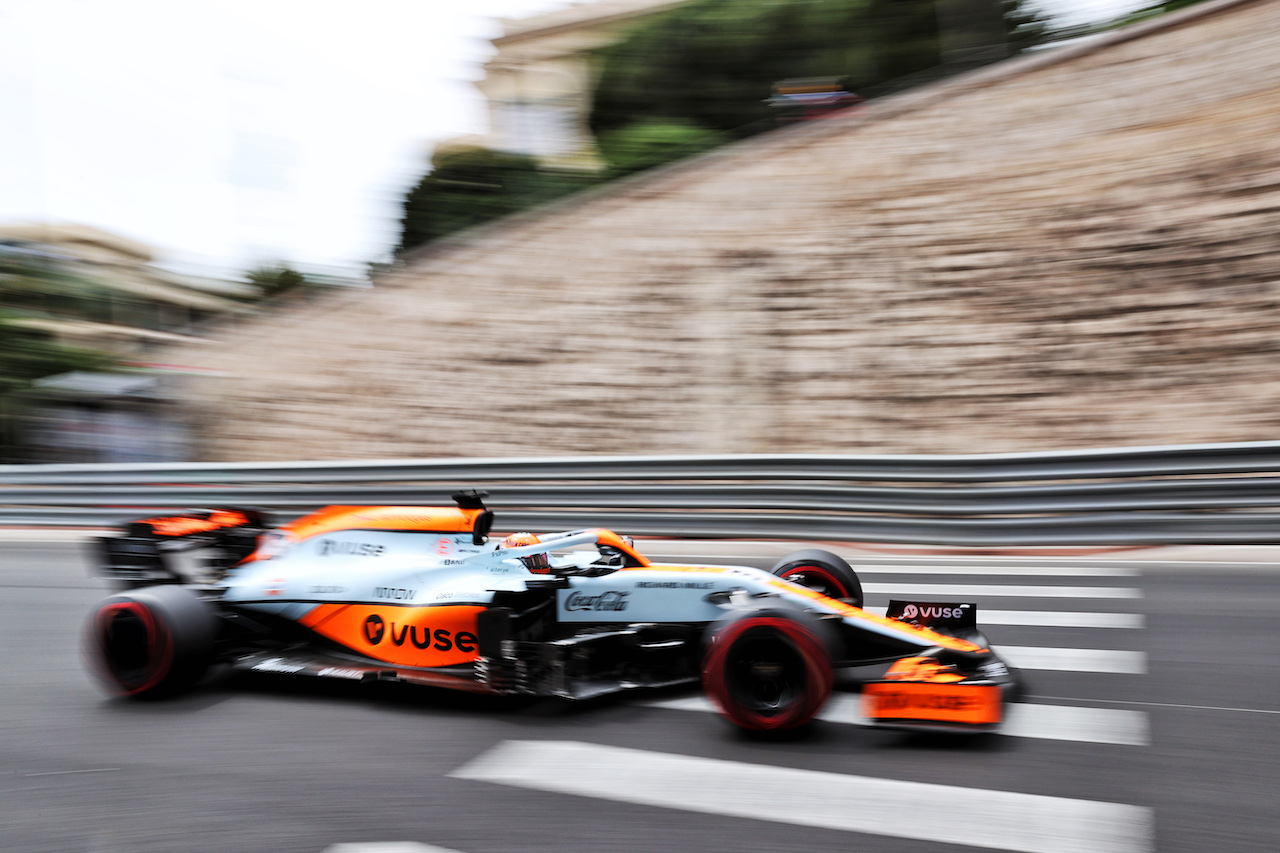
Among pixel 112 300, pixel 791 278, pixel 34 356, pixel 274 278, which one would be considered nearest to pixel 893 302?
pixel 791 278

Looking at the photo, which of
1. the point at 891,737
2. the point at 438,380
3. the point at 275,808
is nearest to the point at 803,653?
the point at 891,737

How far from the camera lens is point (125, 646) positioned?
525cm

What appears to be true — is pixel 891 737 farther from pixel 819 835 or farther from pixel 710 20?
pixel 710 20

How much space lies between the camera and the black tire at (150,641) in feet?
16.9

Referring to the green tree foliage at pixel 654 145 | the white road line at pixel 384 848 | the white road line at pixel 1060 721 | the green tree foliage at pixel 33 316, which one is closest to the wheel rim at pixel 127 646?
the white road line at pixel 384 848

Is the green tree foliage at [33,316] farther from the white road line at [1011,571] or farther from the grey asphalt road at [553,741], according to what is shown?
the white road line at [1011,571]

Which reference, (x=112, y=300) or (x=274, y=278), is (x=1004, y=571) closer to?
(x=274, y=278)

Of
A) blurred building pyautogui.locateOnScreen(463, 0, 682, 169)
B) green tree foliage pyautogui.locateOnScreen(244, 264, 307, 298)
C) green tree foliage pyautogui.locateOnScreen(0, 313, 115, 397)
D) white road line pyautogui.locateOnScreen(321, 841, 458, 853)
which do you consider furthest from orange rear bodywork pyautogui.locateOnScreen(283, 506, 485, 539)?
blurred building pyautogui.locateOnScreen(463, 0, 682, 169)

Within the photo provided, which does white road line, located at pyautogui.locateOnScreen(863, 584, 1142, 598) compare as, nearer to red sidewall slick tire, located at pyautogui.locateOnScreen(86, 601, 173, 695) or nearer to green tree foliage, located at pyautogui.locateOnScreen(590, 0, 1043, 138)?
red sidewall slick tire, located at pyautogui.locateOnScreen(86, 601, 173, 695)

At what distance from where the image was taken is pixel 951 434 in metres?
12.0

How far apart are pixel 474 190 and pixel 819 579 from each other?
17.4 metres

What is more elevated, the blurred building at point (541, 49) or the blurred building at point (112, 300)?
the blurred building at point (541, 49)

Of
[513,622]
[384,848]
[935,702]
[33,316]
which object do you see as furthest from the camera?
[33,316]

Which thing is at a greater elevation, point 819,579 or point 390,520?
point 390,520
